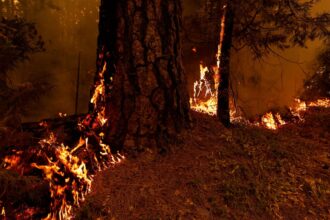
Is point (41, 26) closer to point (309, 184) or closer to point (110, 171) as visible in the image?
point (110, 171)

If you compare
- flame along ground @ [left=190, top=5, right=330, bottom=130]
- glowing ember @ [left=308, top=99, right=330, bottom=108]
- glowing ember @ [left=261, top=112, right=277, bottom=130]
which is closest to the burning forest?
flame along ground @ [left=190, top=5, right=330, bottom=130]

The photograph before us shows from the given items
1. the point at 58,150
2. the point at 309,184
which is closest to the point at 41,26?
the point at 58,150

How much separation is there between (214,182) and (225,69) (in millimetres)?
1727

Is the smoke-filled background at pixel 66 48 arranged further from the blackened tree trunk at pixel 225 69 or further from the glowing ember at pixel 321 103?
the glowing ember at pixel 321 103

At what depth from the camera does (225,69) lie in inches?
176

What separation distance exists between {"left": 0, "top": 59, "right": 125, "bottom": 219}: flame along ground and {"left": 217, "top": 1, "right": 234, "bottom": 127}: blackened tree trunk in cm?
160

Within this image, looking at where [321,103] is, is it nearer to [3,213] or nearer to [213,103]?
[213,103]

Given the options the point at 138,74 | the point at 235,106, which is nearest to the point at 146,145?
the point at 138,74

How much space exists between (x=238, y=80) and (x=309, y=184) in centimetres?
428

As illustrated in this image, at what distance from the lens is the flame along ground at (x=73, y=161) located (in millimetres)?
2998

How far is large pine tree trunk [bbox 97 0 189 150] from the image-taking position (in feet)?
11.4

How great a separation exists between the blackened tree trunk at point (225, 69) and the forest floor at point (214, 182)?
0.34 meters

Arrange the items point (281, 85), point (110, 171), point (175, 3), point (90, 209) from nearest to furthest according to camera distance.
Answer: point (90, 209) → point (110, 171) → point (175, 3) → point (281, 85)

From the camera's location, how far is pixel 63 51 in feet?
17.9
